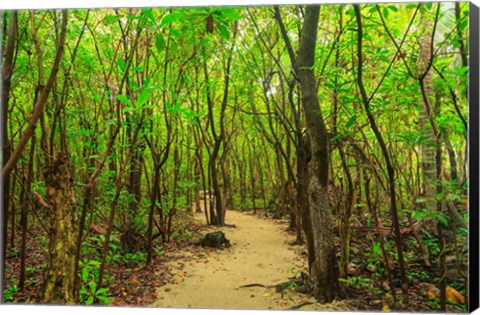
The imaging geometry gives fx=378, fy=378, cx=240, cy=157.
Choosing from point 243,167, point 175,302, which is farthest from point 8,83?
point 243,167

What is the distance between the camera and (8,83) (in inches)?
114

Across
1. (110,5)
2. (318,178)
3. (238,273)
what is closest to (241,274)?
(238,273)

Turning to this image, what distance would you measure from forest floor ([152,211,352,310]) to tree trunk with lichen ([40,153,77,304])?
3.51 ft

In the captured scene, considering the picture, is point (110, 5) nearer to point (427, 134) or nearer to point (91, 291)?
point (91, 291)

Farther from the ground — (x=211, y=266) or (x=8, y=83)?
(x=8, y=83)

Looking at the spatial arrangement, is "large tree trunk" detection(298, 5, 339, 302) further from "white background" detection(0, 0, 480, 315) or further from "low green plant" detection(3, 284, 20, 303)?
"low green plant" detection(3, 284, 20, 303)

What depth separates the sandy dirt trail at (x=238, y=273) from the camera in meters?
3.01

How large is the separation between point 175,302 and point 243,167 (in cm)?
713

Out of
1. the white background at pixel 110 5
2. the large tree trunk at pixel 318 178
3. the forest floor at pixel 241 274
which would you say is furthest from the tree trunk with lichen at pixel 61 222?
the large tree trunk at pixel 318 178

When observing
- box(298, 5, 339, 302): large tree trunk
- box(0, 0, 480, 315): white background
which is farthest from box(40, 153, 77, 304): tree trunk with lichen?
box(298, 5, 339, 302): large tree trunk

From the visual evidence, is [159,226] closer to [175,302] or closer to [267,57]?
[175,302]

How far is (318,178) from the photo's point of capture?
2.99 m

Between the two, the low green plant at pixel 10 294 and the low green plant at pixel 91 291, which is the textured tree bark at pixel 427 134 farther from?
the low green plant at pixel 10 294

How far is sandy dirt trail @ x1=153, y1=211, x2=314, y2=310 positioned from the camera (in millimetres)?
3008
